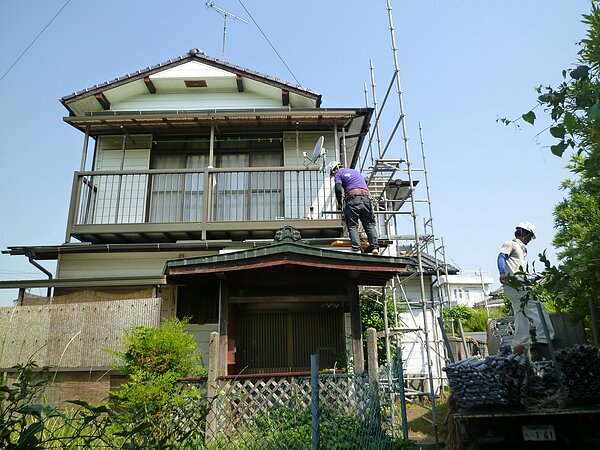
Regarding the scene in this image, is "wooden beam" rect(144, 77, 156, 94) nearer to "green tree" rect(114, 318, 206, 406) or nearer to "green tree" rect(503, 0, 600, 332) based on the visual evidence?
"green tree" rect(114, 318, 206, 406)

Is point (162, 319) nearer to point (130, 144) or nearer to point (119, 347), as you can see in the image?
point (119, 347)

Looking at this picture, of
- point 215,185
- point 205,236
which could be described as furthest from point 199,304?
point 215,185

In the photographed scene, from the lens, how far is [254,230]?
961cm

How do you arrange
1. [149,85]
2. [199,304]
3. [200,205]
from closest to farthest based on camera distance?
1. [199,304]
2. [200,205]
3. [149,85]

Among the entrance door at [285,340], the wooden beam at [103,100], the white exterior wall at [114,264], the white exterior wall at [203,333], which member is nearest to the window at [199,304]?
the white exterior wall at [203,333]

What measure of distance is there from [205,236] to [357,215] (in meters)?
3.48

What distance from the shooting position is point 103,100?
456 inches

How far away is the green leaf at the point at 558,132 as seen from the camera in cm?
229

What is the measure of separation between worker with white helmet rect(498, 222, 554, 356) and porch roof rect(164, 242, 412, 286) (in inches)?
64.1

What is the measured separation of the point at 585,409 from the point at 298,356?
544 centimetres

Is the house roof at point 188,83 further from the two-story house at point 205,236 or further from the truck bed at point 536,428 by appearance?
the truck bed at point 536,428

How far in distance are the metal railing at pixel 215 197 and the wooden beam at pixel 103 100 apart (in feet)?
7.72

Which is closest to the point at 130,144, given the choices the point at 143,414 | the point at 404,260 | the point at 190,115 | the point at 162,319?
the point at 190,115

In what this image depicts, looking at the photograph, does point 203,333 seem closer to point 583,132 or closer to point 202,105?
point 202,105
